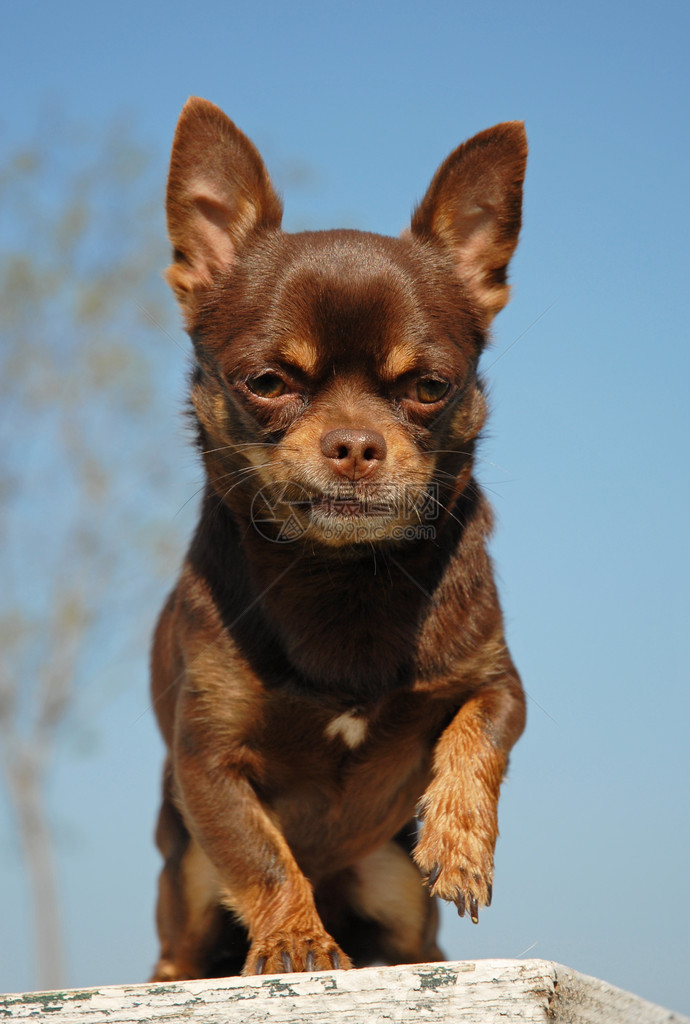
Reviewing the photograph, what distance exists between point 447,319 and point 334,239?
490mm

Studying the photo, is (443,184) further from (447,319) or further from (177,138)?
(177,138)

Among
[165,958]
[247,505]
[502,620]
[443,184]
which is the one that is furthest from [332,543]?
[165,958]

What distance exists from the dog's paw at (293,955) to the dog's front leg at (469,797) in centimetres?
37

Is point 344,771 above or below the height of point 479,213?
below

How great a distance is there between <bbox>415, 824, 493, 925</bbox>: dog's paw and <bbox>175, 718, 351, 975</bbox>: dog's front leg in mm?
381

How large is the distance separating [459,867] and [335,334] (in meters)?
1.72

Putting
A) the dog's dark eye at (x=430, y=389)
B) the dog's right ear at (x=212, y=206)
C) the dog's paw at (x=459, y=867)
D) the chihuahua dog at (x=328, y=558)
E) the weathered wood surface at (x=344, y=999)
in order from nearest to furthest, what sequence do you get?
the weathered wood surface at (x=344, y=999)
the dog's paw at (x=459, y=867)
the chihuahua dog at (x=328, y=558)
the dog's dark eye at (x=430, y=389)
the dog's right ear at (x=212, y=206)

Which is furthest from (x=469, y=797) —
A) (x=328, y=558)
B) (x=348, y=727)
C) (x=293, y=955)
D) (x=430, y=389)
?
(x=430, y=389)

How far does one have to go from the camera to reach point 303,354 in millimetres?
3646

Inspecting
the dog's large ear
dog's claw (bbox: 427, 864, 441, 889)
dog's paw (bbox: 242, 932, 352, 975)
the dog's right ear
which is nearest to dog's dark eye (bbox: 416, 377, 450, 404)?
the dog's large ear

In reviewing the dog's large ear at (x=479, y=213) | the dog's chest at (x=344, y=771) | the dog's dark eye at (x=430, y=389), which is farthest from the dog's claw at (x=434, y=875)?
the dog's large ear at (x=479, y=213)

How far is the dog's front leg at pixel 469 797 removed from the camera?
11.3 feet

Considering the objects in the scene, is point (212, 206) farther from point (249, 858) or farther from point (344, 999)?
point (344, 999)

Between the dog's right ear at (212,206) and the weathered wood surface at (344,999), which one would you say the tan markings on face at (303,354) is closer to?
the dog's right ear at (212,206)
